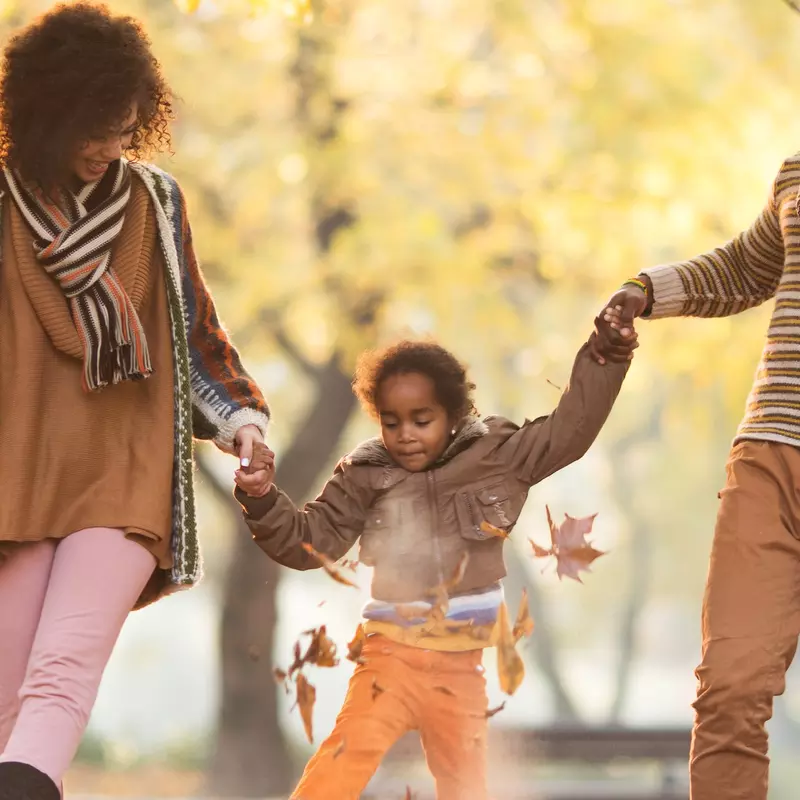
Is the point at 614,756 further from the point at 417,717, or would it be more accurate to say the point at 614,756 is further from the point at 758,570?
the point at 758,570

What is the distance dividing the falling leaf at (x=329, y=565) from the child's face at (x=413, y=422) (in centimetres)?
31

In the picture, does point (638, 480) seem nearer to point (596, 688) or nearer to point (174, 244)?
point (596, 688)

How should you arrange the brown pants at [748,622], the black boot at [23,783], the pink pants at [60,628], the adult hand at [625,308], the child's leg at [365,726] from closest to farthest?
the black boot at [23,783] < the pink pants at [60,628] < the brown pants at [748,622] < the child's leg at [365,726] < the adult hand at [625,308]

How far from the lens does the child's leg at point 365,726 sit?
10.5 ft

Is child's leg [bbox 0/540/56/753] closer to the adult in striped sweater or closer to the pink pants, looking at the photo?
the pink pants

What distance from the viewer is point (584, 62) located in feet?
27.5

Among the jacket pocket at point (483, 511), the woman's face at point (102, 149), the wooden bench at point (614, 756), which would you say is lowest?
the wooden bench at point (614, 756)

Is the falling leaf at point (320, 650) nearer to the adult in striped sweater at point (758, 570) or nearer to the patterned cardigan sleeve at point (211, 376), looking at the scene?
the patterned cardigan sleeve at point (211, 376)

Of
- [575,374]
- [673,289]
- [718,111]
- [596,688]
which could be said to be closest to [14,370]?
[575,374]

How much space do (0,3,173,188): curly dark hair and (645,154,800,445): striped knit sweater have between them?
1.38 metres

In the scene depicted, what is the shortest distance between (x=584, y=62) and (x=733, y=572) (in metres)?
5.93

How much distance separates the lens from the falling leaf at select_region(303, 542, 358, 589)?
11.0 feet

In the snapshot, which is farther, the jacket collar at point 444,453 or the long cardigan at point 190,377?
the jacket collar at point 444,453

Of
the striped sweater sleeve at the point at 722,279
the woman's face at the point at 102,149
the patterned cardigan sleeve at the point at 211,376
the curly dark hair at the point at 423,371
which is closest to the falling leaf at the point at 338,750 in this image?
the patterned cardigan sleeve at the point at 211,376
